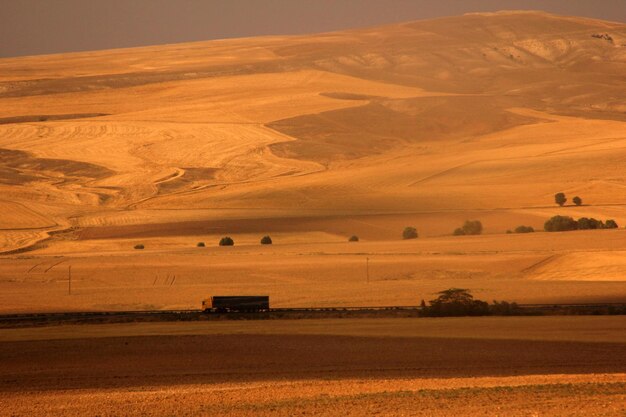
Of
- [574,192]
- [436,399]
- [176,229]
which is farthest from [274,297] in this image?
[574,192]

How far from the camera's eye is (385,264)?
159 feet

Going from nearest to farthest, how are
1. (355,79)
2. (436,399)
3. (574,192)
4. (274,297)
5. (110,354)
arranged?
(436,399)
(110,354)
(274,297)
(574,192)
(355,79)

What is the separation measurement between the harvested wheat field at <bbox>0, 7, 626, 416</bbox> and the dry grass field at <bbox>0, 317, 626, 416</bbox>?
104 millimetres

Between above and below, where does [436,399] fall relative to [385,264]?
below

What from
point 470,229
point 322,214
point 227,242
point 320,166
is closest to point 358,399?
point 227,242

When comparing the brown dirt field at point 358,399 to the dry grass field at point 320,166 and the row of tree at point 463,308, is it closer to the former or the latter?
the row of tree at point 463,308

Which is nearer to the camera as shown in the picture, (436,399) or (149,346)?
(436,399)

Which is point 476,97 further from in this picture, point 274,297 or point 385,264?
point 274,297

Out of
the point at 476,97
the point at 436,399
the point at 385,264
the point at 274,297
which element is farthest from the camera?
the point at 476,97

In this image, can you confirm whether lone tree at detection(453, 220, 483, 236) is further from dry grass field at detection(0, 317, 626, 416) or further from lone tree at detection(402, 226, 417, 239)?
dry grass field at detection(0, 317, 626, 416)

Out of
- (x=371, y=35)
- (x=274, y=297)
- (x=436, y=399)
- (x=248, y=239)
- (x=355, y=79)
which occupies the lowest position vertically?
(x=436, y=399)

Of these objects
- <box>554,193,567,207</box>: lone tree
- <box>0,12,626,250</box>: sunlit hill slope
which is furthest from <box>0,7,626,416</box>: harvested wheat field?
<box>554,193,567,207</box>: lone tree

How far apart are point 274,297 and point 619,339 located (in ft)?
56.6

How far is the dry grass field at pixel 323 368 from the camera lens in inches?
626
